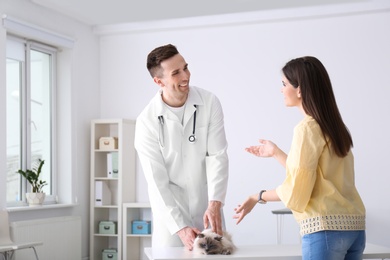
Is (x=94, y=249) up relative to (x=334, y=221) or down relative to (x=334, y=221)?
down

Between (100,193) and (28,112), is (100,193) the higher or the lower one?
the lower one

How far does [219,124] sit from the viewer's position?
324cm

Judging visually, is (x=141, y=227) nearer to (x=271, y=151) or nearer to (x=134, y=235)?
(x=134, y=235)

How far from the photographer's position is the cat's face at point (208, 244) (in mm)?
2684

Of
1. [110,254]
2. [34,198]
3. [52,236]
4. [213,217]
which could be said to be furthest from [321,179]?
[110,254]

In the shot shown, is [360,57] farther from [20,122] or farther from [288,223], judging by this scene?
[20,122]

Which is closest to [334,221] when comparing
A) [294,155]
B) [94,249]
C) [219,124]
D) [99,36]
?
[294,155]

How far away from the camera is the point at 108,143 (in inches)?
297

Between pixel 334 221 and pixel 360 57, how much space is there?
16.4 feet

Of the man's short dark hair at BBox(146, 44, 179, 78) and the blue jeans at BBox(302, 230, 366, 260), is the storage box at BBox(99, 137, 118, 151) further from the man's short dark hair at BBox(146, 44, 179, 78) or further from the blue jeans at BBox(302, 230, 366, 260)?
the blue jeans at BBox(302, 230, 366, 260)

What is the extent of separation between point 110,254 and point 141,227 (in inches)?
19.5

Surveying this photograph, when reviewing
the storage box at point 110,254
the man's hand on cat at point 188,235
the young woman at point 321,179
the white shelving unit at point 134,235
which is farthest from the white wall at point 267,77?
the young woman at point 321,179

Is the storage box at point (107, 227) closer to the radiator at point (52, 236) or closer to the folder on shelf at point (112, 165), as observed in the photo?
the radiator at point (52, 236)

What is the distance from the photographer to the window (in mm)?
6633
